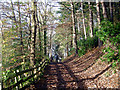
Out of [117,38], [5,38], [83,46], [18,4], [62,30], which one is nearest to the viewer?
[117,38]

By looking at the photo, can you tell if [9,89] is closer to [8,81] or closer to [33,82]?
[8,81]

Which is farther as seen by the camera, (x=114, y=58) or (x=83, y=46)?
(x=83, y=46)

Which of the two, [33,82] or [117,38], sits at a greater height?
[117,38]

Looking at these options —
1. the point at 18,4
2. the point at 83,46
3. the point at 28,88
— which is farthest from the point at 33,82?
the point at 83,46

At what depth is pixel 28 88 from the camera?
6.48 meters

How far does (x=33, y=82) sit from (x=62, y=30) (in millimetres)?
16417

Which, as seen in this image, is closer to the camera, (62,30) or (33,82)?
(33,82)

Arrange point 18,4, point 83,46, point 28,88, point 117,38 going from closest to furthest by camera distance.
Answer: point 28,88, point 117,38, point 18,4, point 83,46

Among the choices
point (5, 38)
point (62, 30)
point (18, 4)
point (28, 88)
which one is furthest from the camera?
point (62, 30)

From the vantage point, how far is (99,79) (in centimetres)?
733

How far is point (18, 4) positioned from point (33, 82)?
6.92 m

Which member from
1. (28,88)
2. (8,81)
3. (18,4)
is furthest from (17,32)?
(8,81)

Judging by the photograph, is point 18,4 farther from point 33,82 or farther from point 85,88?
point 85,88

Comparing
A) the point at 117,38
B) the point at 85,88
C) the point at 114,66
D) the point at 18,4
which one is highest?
the point at 18,4
